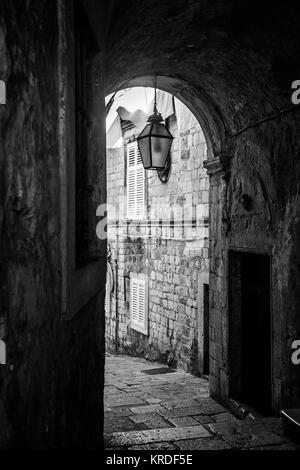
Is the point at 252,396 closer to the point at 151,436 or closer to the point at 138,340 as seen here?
the point at 151,436

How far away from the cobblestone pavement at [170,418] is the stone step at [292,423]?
0.06 metres

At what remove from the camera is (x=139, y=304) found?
11031mm

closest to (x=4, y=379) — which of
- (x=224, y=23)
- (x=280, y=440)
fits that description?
(x=280, y=440)

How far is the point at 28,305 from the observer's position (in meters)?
1.42

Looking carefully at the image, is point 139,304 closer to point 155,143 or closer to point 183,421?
point 183,421

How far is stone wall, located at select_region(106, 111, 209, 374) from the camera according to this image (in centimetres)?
867

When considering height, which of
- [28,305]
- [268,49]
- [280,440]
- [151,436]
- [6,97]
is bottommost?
[151,436]

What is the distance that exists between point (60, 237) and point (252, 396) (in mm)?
5309

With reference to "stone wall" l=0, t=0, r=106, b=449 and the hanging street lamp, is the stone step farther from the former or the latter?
the hanging street lamp

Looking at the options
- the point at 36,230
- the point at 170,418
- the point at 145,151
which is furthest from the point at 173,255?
the point at 36,230

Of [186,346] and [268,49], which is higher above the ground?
[268,49]

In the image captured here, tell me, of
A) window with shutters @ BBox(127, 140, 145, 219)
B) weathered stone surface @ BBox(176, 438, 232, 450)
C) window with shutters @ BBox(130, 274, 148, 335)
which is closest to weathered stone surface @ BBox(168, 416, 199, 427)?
weathered stone surface @ BBox(176, 438, 232, 450)

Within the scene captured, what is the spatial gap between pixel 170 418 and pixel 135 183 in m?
6.62

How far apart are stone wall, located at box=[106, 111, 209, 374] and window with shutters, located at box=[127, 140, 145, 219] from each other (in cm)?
26
